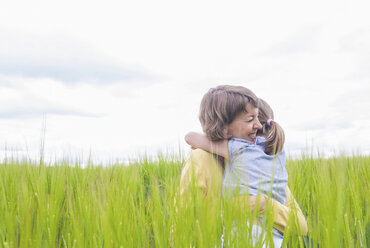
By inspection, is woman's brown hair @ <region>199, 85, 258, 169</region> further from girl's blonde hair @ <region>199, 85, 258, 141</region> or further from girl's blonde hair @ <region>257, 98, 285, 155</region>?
girl's blonde hair @ <region>257, 98, 285, 155</region>

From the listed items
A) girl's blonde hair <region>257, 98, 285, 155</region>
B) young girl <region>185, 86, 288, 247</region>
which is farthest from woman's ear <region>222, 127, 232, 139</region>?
girl's blonde hair <region>257, 98, 285, 155</region>

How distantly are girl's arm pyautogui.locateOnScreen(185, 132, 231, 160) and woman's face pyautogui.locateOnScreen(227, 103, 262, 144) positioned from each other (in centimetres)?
14

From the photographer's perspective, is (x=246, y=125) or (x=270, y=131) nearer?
(x=246, y=125)

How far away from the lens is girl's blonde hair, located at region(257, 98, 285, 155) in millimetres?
2165

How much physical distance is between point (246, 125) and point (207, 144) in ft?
A: 0.98

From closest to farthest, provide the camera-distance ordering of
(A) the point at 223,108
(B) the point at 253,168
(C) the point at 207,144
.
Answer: (B) the point at 253,168 → (C) the point at 207,144 → (A) the point at 223,108

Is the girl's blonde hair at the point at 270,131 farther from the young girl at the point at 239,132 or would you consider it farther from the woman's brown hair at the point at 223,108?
the woman's brown hair at the point at 223,108

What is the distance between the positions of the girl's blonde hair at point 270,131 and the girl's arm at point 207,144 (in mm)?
336

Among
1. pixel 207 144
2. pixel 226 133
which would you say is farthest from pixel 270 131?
pixel 207 144

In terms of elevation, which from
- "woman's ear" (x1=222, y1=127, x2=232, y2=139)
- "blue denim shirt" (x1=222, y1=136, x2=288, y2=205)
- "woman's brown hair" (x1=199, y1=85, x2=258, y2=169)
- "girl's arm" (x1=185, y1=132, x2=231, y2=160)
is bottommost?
"blue denim shirt" (x1=222, y1=136, x2=288, y2=205)

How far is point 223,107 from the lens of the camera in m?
2.15

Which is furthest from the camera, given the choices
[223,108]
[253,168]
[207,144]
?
[223,108]

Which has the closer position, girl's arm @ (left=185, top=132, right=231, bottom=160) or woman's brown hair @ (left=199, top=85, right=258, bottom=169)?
girl's arm @ (left=185, top=132, right=231, bottom=160)

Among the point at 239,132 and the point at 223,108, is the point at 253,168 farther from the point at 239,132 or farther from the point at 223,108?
the point at 223,108
